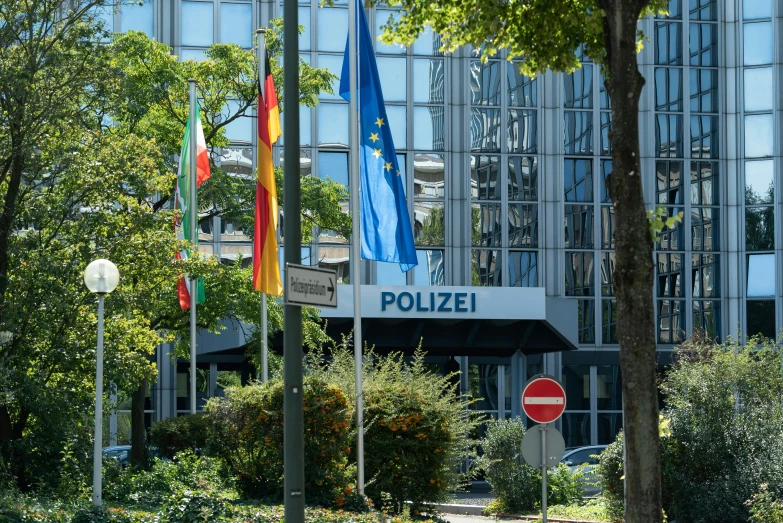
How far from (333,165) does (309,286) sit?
32.2 meters

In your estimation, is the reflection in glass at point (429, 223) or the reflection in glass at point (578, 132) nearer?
the reflection in glass at point (429, 223)

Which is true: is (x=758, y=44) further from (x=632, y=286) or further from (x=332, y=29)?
(x=632, y=286)

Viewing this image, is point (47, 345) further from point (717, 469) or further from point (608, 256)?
point (608, 256)

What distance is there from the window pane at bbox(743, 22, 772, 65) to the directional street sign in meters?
39.2

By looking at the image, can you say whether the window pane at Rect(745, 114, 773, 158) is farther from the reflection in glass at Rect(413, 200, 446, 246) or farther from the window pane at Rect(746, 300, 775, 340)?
the reflection in glass at Rect(413, 200, 446, 246)

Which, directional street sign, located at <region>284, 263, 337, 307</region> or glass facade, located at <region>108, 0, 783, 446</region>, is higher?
glass facade, located at <region>108, 0, 783, 446</region>

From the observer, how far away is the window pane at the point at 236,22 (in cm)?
4181

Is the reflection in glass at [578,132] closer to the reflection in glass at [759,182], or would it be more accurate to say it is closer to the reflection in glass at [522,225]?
the reflection in glass at [522,225]

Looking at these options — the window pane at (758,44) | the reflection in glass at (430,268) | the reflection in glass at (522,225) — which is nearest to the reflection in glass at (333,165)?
the reflection in glass at (430,268)

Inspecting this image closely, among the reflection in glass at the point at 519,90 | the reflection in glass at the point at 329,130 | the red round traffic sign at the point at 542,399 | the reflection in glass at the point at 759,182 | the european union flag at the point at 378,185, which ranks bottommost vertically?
the red round traffic sign at the point at 542,399

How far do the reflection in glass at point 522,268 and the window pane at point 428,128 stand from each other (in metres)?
5.32

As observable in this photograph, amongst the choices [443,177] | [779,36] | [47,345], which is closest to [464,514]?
[47,345]

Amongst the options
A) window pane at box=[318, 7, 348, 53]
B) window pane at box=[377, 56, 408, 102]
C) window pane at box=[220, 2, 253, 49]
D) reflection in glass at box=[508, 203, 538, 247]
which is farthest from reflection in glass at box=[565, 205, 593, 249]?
window pane at box=[220, 2, 253, 49]

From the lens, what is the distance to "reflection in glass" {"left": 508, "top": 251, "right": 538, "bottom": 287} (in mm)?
44000
